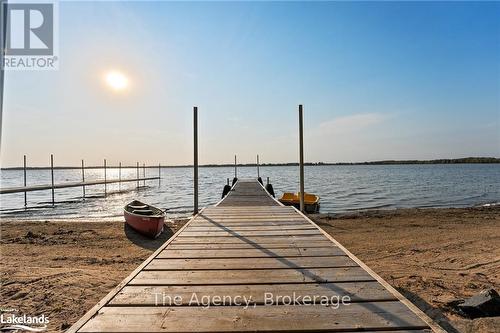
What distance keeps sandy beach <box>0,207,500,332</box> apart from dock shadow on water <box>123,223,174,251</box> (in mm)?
37

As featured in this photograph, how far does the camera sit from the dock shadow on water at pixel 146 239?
10.7 meters

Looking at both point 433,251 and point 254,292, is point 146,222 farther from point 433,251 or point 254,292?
point 254,292

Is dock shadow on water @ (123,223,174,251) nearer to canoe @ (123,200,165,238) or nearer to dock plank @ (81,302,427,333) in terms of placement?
canoe @ (123,200,165,238)

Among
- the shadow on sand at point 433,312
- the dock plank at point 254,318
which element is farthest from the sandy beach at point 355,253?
the dock plank at point 254,318

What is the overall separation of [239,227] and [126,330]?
367 cm

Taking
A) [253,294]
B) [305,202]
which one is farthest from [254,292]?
[305,202]

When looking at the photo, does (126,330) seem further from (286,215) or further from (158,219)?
(158,219)

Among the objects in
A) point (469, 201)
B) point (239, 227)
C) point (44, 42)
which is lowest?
point (469, 201)

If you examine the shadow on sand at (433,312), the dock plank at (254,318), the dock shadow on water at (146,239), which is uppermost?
the dock plank at (254,318)

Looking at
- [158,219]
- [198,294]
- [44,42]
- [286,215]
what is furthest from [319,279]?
[158,219]

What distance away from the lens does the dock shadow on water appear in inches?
421

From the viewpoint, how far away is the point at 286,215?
7.12 m

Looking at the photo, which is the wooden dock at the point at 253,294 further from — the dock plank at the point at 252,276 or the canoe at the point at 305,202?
the canoe at the point at 305,202

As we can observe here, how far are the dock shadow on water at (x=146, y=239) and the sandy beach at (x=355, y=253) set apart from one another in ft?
0.12
